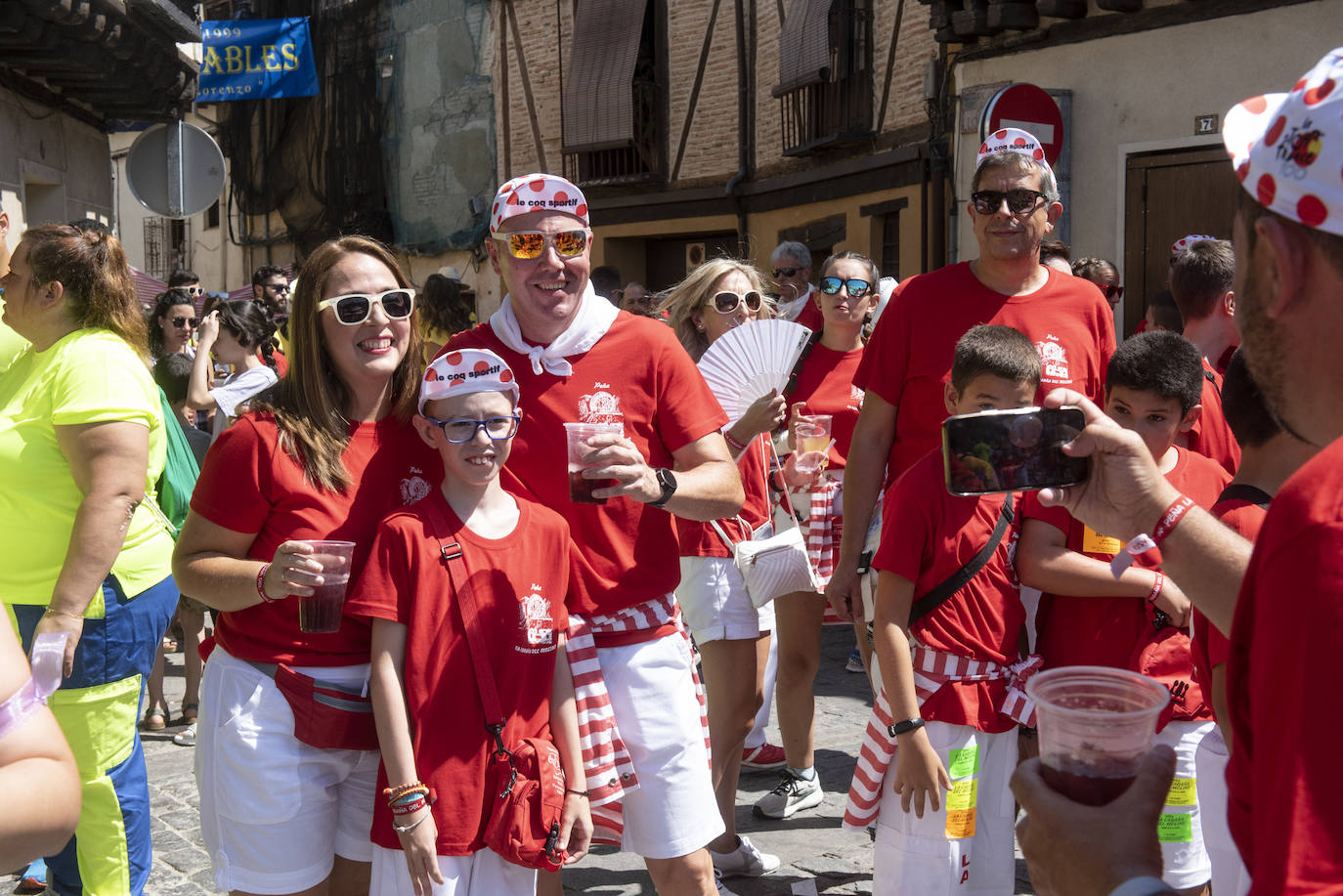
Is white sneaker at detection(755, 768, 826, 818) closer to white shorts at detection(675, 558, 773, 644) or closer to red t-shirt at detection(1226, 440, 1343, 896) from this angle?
white shorts at detection(675, 558, 773, 644)

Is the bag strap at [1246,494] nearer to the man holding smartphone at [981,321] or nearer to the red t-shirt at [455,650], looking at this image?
the man holding smartphone at [981,321]

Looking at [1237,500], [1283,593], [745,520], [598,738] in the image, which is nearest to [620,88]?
[745,520]

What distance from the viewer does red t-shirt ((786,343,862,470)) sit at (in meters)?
5.36

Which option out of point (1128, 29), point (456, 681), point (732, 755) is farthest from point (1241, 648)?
point (1128, 29)

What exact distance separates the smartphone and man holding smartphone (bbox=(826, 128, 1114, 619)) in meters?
1.48

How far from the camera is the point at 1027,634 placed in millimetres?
3449

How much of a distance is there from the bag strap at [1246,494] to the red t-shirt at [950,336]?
1.05 meters

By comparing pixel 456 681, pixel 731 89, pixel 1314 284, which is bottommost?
pixel 456 681

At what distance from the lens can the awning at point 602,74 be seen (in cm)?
1922

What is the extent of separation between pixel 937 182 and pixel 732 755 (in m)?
10.0

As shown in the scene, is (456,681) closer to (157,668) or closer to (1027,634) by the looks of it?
(1027,634)

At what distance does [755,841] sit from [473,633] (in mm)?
2391

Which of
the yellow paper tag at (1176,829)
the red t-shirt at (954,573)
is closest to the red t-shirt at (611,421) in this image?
the red t-shirt at (954,573)

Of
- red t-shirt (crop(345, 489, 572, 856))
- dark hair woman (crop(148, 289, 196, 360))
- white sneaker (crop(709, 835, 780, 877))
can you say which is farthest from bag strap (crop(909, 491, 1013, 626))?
dark hair woman (crop(148, 289, 196, 360))
